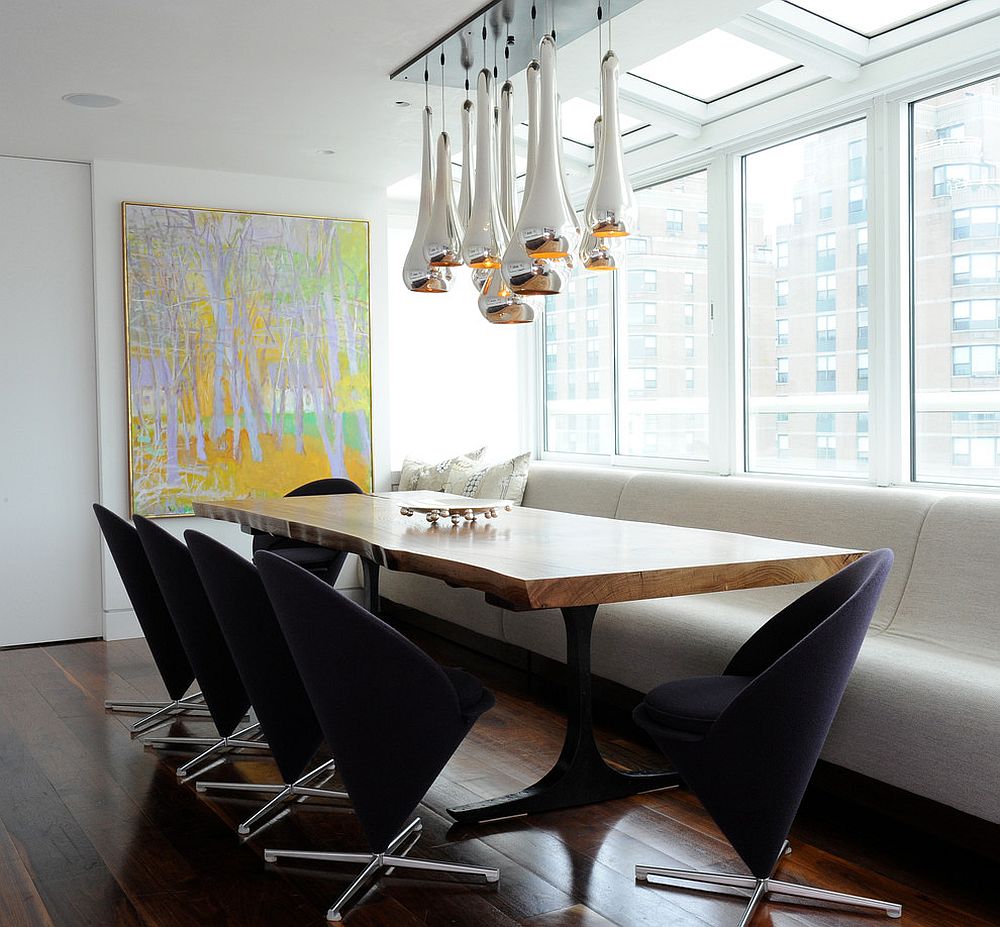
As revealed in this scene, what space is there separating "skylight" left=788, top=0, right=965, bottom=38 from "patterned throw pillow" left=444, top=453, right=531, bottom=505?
2507mm

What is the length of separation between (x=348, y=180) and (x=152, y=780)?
361 cm

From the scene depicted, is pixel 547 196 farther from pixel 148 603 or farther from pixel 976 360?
pixel 148 603

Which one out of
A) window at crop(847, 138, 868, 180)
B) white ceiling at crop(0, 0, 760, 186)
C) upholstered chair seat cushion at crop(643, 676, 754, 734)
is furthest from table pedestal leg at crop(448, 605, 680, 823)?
window at crop(847, 138, 868, 180)

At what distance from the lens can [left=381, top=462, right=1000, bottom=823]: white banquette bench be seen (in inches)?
98.8

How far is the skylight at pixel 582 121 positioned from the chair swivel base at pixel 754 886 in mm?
3666

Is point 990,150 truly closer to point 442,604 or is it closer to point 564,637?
point 564,637

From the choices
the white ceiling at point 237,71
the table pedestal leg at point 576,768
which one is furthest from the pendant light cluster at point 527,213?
the table pedestal leg at point 576,768

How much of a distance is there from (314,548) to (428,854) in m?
2.25

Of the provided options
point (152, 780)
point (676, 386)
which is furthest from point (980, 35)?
point (152, 780)

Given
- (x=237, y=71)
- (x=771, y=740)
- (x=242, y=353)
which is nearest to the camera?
(x=771, y=740)

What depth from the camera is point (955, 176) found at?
366cm

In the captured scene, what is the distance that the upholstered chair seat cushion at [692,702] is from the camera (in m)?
2.31

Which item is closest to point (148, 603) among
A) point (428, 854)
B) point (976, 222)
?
point (428, 854)

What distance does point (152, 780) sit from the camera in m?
3.19
